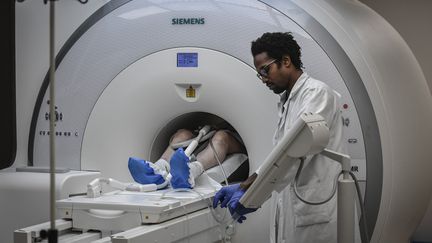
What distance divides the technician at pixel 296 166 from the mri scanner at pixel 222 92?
0.16 meters

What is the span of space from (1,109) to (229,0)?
114cm

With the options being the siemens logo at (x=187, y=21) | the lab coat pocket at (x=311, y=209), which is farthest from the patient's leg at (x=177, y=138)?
the lab coat pocket at (x=311, y=209)

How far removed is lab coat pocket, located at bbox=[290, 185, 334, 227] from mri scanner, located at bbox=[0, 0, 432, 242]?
1.02 feet

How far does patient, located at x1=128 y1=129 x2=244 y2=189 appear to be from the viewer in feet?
7.72

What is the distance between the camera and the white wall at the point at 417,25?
3.59m

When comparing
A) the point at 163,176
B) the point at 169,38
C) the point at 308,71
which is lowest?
the point at 163,176

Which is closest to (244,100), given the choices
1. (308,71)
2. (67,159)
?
(308,71)

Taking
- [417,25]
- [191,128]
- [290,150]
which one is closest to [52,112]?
[290,150]

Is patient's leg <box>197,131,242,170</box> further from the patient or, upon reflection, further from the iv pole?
the iv pole

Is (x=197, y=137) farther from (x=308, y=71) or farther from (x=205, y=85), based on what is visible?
(x=308, y=71)

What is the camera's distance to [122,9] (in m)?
2.77

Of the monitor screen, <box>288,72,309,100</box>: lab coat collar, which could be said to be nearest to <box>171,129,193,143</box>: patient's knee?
the monitor screen

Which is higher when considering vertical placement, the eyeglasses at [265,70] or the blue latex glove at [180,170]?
the eyeglasses at [265,70]

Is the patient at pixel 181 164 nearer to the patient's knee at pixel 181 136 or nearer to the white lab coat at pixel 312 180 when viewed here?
the patient's knee at pixel 181 136
